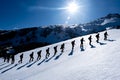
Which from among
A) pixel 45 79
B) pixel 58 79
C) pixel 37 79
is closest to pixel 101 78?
pixel 58 79

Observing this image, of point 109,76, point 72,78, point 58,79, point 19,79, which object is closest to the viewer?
point 109,76

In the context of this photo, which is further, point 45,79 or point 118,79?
point 45,79

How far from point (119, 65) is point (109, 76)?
2.07m

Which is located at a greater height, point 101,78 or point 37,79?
point 101,78

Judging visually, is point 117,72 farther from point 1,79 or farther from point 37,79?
point 1,79

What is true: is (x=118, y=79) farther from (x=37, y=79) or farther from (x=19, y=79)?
(x=19, y=79)

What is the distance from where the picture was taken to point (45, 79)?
18.1m

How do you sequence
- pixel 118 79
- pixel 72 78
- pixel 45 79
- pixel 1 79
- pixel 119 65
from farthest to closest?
pixel 1 79
pixel 45 79
pixel 72 78
pixel 119 65
pixel 118 79

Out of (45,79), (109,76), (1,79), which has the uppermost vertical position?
(109,76)

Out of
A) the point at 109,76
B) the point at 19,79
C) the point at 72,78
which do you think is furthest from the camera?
the point at 19,79

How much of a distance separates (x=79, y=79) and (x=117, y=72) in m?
2.64

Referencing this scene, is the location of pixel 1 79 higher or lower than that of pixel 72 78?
lower

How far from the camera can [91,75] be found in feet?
44.4

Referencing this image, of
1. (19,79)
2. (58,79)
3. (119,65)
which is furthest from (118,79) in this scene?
(19,79)
